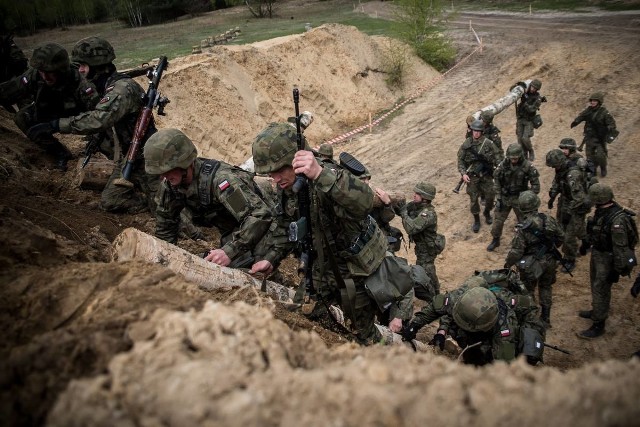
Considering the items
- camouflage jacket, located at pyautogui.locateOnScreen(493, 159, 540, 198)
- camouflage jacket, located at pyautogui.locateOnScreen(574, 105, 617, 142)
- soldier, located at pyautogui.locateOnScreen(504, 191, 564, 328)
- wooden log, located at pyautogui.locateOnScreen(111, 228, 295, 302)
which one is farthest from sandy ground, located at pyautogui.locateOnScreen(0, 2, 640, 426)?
camouflage jacket, located at pyautogui.locateOnScreen(574, 105, 617, 142)

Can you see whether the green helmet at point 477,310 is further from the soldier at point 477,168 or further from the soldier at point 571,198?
the soldier at point 477,168

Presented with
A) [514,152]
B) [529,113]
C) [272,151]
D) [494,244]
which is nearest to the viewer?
[272,151]

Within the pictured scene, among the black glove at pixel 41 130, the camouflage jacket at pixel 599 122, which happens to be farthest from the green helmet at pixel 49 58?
the camouflage jacket at pixel 599 122

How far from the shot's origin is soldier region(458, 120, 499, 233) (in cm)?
897

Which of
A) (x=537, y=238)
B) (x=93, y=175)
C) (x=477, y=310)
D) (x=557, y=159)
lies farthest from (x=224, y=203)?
(x=557, y=159)

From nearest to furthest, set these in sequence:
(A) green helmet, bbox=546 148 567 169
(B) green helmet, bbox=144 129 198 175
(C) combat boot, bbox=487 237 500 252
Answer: (B) green helmet, bbox=144 129 198 175 → (A) green helmet, bbox=546 148 567 169 → (C) combat boot, bbox=487 237 500 252

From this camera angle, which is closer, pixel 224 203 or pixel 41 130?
pixel 224 203

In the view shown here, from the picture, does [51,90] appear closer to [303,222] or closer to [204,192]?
[204,192]

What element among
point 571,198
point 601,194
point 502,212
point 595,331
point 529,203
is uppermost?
point 601,194

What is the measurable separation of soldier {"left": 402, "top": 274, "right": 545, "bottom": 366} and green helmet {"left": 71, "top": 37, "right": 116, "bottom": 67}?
17.1ft

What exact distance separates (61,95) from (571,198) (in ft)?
26.3

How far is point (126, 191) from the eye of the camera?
5812 millimetres

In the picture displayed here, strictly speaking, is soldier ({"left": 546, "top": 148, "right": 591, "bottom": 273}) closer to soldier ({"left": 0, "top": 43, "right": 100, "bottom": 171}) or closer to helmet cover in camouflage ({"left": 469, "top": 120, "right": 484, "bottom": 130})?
helmet cover in camouflage ({"left": 469, "top": 120, "right": 484, "bottom": 130})

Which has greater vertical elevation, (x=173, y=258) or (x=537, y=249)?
(x=173, y=258)
